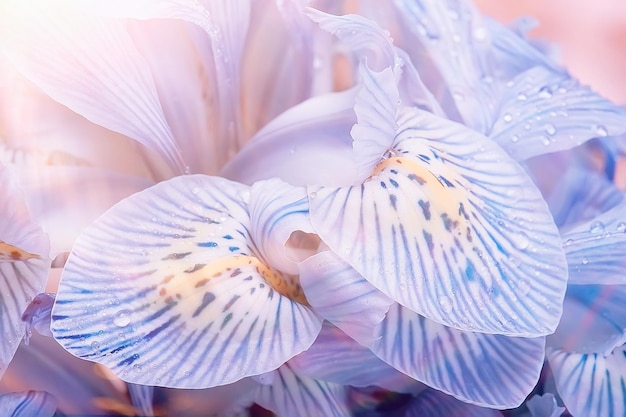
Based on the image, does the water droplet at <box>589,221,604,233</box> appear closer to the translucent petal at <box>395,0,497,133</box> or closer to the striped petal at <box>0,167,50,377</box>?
the translucent petal at <box>395,0,497,133</box>

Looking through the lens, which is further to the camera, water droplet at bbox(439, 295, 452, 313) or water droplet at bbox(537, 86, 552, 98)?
water droplet at bbox(537, 86, 552, 98)

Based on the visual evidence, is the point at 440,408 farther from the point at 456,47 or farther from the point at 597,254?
the point at 456,47

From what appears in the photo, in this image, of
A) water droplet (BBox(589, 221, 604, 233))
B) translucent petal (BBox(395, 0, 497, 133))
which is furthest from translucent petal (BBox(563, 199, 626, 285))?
translucent petal (BBox(395, 0, 497, 133))

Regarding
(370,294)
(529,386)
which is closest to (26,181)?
(370,294)

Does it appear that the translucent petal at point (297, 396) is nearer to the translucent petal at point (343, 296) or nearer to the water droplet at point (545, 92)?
the translucent petal at point (343, 296)

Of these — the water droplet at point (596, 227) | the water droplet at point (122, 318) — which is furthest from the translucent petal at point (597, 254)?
the water droplet at point (122, 318)
